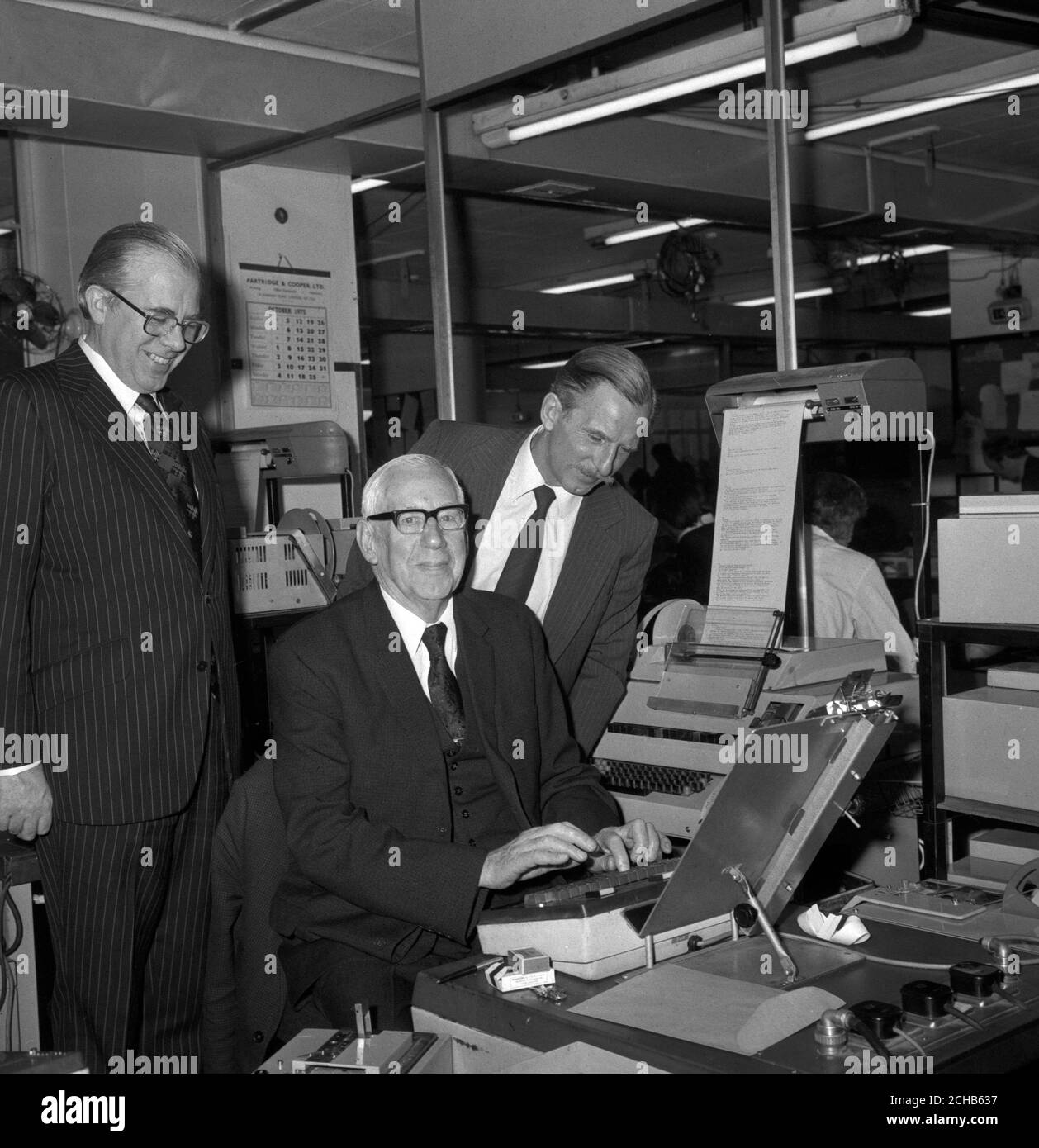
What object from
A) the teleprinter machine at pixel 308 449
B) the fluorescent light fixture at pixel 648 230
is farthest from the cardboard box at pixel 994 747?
the fluorescent light fixture at pixel 648 230

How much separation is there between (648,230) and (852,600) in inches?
178

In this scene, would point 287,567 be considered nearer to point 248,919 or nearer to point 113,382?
point 113,382

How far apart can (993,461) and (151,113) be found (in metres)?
5.05

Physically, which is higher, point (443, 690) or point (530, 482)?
point (530, 482)

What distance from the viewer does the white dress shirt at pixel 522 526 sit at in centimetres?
263

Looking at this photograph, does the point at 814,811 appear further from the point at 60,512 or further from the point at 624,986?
the point at 60,512

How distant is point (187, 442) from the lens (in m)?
2.23

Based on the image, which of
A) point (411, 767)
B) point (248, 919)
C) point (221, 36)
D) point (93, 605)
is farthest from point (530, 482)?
point (221, 36)

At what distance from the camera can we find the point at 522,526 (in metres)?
2.67

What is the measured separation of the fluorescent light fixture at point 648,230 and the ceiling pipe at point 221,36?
6.63 ft

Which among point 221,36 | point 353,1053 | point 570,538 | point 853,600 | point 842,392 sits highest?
point 221,36

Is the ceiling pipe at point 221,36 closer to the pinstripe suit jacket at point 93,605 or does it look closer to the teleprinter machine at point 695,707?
the pinstripe suit jacket at point 93,605

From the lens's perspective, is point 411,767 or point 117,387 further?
point 117,387

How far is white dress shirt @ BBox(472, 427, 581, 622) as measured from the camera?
2633 millimetres
